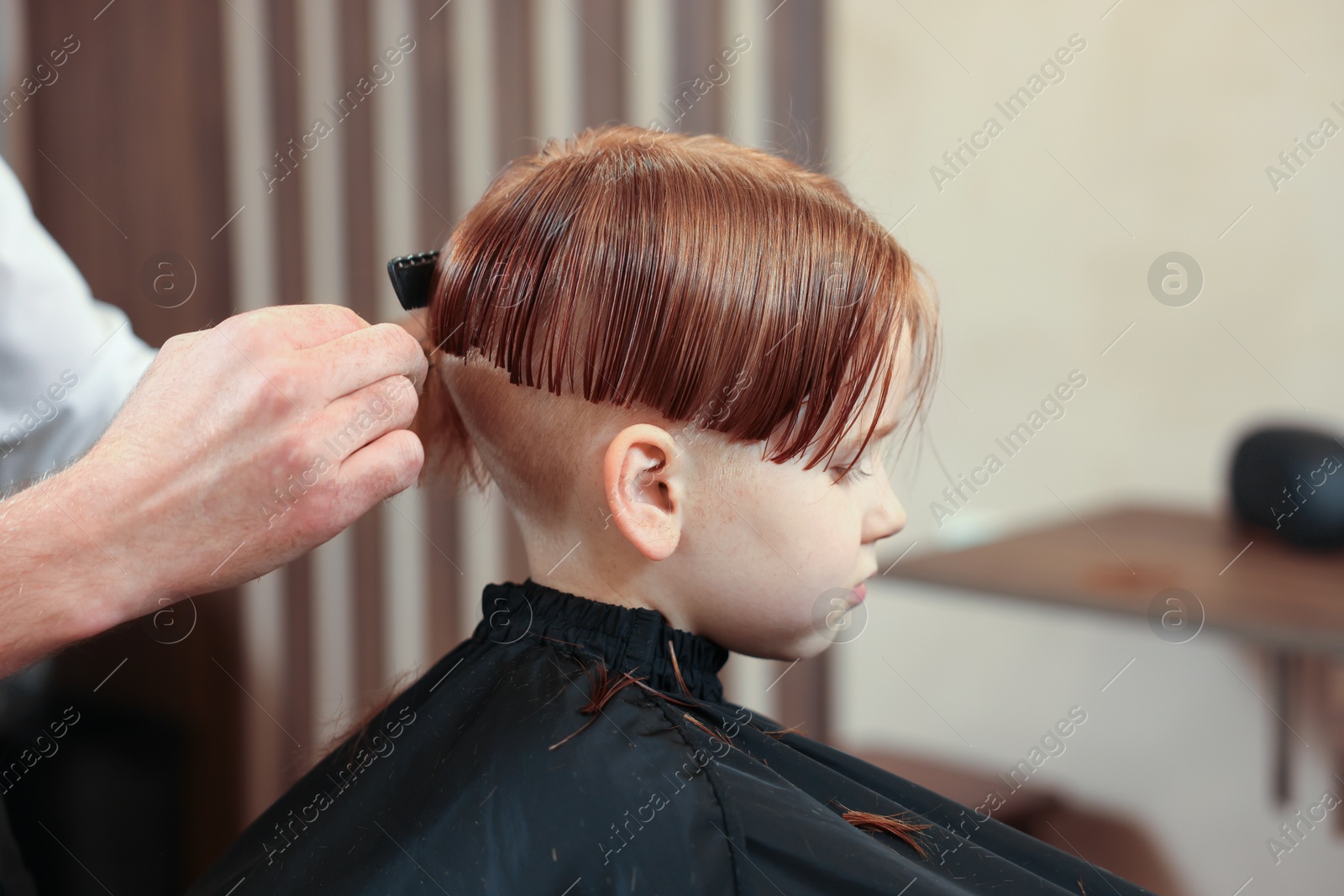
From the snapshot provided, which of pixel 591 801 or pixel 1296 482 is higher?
pixel 591 801

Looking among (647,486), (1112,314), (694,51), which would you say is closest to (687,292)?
(647,486)

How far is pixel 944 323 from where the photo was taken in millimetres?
2211

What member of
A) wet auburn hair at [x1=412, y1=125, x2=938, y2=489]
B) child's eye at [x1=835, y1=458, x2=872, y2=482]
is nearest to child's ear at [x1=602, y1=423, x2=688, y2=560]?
wet auburn hair at [x1=412, y1=125, x2=938, y2=489]

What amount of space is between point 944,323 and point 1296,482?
31.4 inches

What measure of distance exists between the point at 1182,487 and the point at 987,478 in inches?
15.5

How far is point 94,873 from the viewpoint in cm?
149

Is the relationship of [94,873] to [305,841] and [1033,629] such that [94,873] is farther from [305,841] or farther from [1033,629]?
[1033,629]

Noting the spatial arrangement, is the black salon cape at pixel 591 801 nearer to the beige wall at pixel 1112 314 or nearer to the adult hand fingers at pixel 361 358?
the adult hand fingers at pixel 361 358

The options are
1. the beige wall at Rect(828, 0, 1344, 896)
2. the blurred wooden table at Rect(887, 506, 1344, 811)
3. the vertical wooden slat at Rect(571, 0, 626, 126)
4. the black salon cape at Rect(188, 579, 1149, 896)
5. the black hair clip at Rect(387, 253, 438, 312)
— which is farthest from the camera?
the beige wall at Rect(828, 0, 1344, 896)

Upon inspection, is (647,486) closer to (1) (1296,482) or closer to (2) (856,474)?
(2) (856,474)

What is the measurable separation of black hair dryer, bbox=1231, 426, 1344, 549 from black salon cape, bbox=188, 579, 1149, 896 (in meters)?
1.09

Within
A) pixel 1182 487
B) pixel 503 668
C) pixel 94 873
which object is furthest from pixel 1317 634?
pixel 94 873

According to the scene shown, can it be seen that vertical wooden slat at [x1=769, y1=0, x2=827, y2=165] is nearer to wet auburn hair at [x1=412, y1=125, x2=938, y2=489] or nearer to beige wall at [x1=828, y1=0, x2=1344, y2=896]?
beige wall at [x1=828, y1=0, x2=1344, y2=896]

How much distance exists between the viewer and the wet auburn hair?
0.68m
